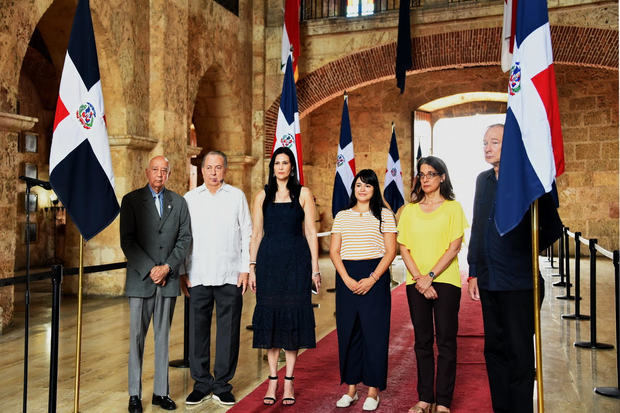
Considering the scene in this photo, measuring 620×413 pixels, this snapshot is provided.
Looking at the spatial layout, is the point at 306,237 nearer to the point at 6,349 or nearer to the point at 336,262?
the point at 336,262

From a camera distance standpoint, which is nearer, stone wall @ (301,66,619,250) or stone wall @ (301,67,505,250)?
stone wall @ (301,66,619,250)

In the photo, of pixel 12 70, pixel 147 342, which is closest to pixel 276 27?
pixel 12 70

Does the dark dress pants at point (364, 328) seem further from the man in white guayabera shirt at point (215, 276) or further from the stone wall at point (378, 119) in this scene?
the stone wall at point (378, 119)

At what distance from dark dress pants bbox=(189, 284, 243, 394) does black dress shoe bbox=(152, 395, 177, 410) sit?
0.19m

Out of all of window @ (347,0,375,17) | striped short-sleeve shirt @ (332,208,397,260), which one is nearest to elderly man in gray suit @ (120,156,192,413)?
striped short-sleeve shirt @ (332,208,397,260)

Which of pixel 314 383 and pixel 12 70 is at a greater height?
pixel 12 70

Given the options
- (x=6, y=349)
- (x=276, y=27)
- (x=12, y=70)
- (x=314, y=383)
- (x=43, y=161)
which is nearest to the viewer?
(x=314, y=383)

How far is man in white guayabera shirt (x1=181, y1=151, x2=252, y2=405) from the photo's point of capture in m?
3.75

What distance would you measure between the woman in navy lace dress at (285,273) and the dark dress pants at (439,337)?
65 cm

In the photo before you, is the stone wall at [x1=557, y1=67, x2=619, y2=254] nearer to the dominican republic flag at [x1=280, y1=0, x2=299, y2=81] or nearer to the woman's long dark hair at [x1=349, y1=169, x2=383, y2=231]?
the dominican republic flag at [x1=280, y1=0, x2=299, y2=81]

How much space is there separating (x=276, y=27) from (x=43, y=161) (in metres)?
5.64

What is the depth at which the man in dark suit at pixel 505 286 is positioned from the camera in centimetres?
301

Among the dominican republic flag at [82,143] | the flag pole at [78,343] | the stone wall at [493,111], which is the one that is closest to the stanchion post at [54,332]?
the flag pole at [78,343]

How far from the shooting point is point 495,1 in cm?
1020
